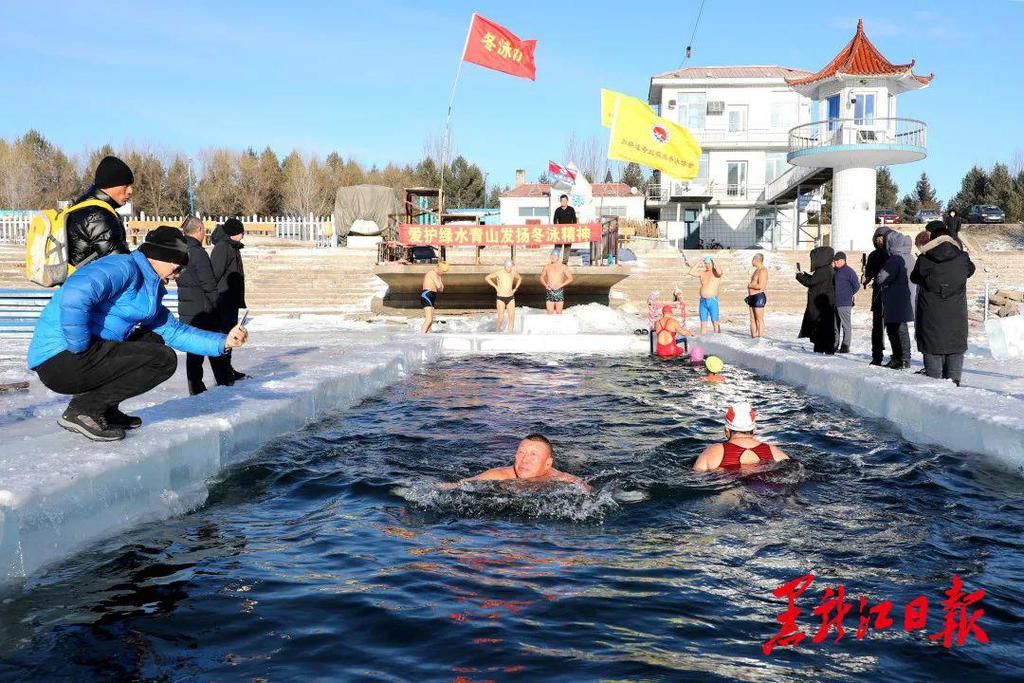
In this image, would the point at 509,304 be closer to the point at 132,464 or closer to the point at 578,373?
the point at 578,373

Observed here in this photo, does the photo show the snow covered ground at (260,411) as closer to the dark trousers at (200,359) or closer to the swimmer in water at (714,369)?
the dark trousers at (200,359)

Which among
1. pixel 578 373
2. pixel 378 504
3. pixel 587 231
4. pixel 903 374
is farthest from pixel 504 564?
pixel 587 231

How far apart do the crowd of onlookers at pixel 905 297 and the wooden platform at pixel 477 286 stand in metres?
8.47

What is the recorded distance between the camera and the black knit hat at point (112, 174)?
19.9 ft

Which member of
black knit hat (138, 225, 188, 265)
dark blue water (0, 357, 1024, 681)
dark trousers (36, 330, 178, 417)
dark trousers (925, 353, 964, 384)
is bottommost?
dark blue water (0, 357, 1024, 681)

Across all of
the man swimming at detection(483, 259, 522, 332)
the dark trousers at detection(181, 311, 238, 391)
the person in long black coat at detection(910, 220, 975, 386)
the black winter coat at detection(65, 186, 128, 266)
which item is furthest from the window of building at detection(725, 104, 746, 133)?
the black winter coat at detection(65, 186, 128, 266)

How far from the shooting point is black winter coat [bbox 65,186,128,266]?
5.88m

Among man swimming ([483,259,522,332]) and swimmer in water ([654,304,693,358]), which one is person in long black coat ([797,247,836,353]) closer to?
swimmer in water ([654,304,693,358])

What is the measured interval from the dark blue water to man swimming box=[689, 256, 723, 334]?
893 cm

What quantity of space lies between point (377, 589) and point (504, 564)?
2.52ft

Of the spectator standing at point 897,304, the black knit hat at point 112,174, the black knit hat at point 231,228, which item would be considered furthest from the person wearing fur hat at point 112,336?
the spectator standing at point 897,304

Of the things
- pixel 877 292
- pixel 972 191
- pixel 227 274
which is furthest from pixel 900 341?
pixel 972 191

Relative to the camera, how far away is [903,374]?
1009cm

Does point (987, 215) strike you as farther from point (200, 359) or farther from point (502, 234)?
point (200, 359)
